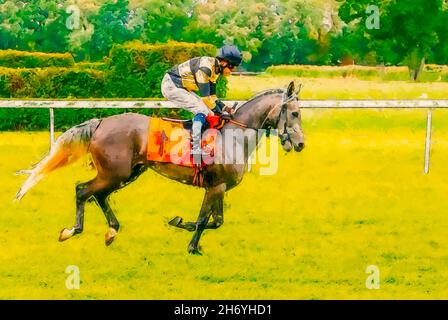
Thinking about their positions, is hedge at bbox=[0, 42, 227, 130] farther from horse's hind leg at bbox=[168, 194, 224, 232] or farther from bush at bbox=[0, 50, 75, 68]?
horse's hind leg at bbox=[168, 194, 224, 232]

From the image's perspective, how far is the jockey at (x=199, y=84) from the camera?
6285mm

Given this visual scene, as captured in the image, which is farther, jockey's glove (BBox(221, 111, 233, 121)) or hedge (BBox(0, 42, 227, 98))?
hedge (BBox(0, 42, 227, 98))

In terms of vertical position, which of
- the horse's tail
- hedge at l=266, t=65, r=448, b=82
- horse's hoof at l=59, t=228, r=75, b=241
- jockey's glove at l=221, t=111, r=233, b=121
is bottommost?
horse's hoof at l=59, t=228, r=75, b=241

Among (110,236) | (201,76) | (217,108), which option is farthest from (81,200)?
(201,76)

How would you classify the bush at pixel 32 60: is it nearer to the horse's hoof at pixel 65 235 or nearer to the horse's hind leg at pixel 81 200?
the horse's hind leg at pixel 81 200

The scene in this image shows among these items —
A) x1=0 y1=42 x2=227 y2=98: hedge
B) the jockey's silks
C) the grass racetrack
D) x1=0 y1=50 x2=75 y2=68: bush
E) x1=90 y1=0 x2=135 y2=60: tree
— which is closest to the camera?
the grass racetrack

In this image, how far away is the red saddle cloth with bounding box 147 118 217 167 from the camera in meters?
6.62

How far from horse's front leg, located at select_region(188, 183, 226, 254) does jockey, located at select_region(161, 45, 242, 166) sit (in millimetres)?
265

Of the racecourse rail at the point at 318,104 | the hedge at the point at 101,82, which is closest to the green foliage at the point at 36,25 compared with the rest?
the hedge at the point at 101,82

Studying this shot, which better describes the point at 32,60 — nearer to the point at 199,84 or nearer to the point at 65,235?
the point at 65,235

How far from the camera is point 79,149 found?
6859 millimetres

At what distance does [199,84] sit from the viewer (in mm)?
6305

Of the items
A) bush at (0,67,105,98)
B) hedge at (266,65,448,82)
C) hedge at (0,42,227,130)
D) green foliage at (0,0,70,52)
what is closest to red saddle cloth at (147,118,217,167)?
hedge at (0,42,227,130)

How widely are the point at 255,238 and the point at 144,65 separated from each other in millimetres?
9460
